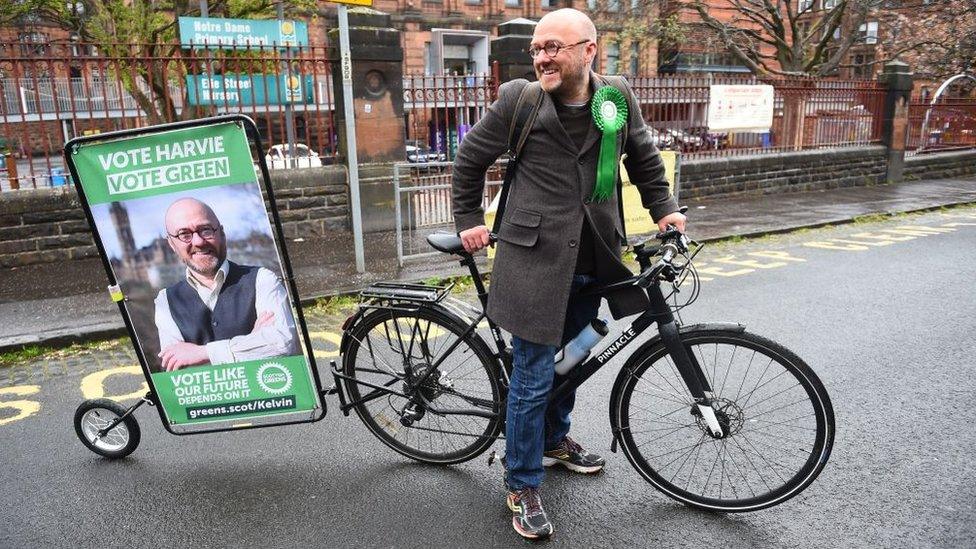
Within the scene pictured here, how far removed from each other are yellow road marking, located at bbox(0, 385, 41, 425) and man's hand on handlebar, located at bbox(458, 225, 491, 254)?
3.19 meters

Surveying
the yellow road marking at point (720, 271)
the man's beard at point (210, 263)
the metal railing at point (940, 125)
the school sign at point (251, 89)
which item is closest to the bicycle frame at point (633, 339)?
the man's beard at point (210, 263)

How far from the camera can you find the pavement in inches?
244

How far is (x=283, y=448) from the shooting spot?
3977 mm

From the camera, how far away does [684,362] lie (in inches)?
122

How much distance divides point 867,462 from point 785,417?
57 centimetres

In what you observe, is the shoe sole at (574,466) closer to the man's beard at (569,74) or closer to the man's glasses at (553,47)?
the man's beard at (569,74)

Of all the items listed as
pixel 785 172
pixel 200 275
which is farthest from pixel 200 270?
pixel 785 172

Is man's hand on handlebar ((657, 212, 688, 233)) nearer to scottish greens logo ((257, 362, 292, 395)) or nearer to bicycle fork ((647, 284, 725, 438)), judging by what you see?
bicycle fork ((647, 284, 725, 438))

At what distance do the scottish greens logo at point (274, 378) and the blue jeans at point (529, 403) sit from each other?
1.21m

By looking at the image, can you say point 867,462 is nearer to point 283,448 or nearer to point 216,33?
point 283,448

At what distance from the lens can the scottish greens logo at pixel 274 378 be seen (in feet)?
12.0

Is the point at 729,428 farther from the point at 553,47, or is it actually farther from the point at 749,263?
the point at 749,263

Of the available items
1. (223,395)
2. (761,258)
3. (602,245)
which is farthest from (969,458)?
(761,258)

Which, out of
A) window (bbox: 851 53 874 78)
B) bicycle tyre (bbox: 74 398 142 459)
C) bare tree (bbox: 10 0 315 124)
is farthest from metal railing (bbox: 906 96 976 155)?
bicycle tyre (bbox: 74 398 142 459)
